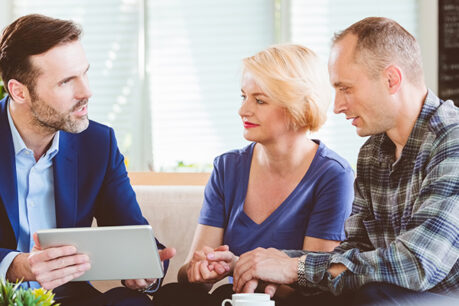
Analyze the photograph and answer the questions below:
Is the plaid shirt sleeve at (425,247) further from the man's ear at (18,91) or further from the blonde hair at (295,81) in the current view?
the man's ear at (18,91)

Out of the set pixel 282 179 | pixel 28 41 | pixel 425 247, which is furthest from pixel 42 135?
pixel 425 247

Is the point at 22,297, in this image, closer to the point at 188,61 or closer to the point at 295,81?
the point at 295,81

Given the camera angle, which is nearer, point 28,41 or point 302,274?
point 302,274

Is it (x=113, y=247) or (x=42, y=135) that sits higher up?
(x=42, y=135)

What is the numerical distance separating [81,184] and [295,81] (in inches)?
31.5

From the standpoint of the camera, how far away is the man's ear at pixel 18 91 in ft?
6.33

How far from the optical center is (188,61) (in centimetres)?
448

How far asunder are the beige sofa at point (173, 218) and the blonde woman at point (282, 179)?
0.74ft

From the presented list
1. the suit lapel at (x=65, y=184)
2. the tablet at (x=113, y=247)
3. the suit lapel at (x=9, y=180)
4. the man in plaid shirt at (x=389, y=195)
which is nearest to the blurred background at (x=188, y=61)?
the suit lapel at (x=65, y=184)

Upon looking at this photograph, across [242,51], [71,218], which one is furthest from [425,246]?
[242,51]

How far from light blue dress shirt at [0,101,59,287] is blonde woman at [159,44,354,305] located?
0.49 m

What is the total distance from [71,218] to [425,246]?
1.10 meters

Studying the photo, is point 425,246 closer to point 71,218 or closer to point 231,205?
point 231,205

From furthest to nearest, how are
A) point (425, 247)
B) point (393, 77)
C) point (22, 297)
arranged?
point (393, 77), point (425, 247), point (22, 297)
